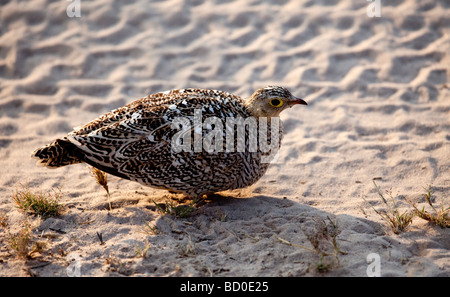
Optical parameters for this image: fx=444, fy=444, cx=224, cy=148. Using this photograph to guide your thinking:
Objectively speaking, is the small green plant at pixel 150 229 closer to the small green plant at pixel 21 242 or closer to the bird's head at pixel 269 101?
the small green plant at pixel 21 242

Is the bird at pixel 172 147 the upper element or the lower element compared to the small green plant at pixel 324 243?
upper

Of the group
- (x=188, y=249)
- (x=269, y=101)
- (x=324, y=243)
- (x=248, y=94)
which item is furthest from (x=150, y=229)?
(x=248, y=94)

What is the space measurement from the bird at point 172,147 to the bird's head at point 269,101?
0.17 ft

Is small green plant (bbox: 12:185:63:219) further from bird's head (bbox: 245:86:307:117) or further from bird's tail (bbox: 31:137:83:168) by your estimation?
bird's head (bbox: 245:86:307:117)

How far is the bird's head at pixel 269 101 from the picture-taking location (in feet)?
15.5

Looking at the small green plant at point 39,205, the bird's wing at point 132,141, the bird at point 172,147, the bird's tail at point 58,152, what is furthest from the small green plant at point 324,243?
the small green plant at point 39,205

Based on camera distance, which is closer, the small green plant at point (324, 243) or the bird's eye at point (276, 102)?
the small green plant at point (324, 243)

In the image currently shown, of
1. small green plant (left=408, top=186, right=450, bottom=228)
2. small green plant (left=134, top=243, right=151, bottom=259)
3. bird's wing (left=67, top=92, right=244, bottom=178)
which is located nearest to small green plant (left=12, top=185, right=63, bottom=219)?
bird's wing (left=67, top=92, right=244, bottom=178)

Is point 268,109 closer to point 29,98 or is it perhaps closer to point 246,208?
point 246,208

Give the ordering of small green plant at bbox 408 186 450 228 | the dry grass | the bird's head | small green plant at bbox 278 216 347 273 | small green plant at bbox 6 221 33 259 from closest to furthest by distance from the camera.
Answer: small green plant at bbox 278 216 347 273 < small green plant at bbox 6 221 33 259 < small green plant at bbox 408 186 450 228 < the dry grass < the bird's head

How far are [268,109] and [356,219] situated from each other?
1442 mm

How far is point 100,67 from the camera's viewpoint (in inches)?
292

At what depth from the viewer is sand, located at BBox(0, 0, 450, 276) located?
393 cm

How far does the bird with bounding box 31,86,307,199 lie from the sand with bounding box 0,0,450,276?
38 centimetres
